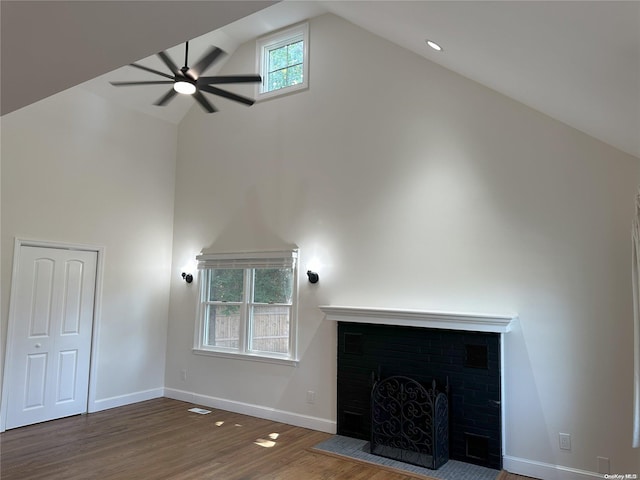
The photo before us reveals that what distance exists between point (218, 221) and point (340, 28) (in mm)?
3016

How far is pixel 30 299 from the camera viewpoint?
504cm

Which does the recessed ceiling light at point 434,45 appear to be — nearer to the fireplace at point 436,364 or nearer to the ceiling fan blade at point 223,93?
the ceiling fan blade at point 223,93

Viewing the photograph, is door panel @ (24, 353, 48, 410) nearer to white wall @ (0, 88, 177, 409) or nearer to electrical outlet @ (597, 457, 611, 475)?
white wall @ (0, 88, 177, 409)

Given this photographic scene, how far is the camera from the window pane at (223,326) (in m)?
5.91

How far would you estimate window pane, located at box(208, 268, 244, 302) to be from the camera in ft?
19.6

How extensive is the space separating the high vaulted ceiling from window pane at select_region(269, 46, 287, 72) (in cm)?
211

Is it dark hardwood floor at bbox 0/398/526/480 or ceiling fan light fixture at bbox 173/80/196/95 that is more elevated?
ceiling fan light fixture at bbox 173/80/196/95

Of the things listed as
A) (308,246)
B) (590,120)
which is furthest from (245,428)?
(590,120)

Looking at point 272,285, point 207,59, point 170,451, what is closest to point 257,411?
point 170,451

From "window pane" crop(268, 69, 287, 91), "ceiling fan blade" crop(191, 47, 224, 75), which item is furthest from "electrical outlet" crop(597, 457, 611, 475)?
"window pane" crop(268, 69, 287, 91)

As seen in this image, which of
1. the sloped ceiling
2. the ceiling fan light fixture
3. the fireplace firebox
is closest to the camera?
the sloped ceiling

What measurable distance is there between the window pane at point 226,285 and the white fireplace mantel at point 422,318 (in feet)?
5.17

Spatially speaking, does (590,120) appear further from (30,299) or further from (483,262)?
(30,299)

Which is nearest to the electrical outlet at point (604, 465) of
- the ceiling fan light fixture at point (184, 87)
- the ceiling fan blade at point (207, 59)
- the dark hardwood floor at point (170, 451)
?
the dark hardwood floor at point (170, 451)
